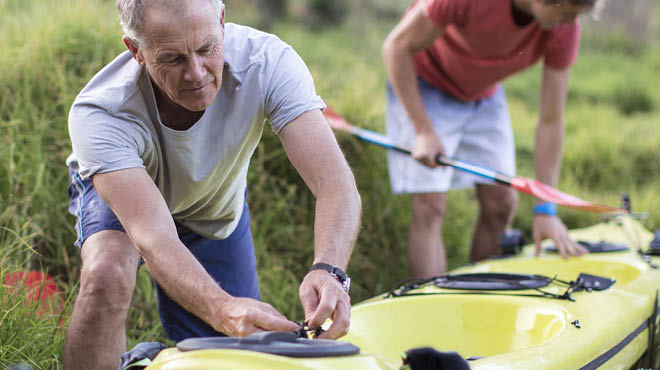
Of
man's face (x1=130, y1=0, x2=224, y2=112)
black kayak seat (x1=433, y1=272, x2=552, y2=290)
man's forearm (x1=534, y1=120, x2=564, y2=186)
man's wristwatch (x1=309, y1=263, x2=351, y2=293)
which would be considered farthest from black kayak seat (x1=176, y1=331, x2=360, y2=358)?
man's forearm (x1=534, y1=120, x2=564, y2=186)

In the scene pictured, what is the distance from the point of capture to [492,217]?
3.77 meters

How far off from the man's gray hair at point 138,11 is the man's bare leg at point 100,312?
0.57m

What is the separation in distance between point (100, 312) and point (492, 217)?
7.83 feet

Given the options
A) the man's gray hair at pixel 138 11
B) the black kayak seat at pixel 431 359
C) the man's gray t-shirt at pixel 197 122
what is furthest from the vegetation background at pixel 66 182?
the black kayak seat at pixel 431 359

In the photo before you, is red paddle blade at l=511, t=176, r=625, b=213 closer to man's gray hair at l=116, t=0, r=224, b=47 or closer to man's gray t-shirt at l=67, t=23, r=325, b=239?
man's gray t-shirt at l=67, t=23, r=325, b=239

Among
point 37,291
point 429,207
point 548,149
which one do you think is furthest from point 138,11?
point 548,149

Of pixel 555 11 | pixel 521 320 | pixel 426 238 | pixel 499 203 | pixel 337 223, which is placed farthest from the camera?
pixel 499 203

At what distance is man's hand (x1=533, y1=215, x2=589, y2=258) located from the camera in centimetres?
321

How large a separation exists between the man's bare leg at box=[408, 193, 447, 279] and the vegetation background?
0.45 meters

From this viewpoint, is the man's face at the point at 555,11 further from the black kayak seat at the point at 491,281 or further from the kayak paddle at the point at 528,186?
the black kayak seat at the point at 491,281

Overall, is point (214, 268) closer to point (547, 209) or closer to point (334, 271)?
point (334, 271)

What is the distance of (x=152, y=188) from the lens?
1.74m

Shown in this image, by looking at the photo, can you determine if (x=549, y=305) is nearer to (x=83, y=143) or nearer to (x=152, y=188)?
(x=152, y=188)

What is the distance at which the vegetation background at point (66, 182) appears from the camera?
2762 mm
